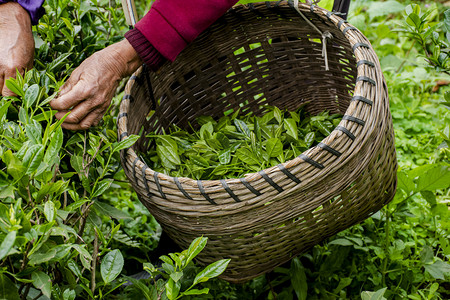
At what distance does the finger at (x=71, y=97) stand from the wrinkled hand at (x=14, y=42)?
0.12 m

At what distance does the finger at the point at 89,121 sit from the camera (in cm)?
114

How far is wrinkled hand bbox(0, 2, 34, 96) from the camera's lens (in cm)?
113

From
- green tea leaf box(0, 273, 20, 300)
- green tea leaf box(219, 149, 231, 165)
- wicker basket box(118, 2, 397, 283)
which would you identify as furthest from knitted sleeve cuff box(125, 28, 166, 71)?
green tea leaf box(0, 273, 20, 300)

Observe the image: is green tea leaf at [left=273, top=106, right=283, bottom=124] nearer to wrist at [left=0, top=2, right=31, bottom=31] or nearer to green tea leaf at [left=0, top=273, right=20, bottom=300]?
wrist at [left=0, top=2, right=31, bottom=31]

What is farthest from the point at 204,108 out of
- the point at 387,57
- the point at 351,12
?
the point at 351,12

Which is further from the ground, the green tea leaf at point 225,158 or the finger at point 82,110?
the finger at point 82,110

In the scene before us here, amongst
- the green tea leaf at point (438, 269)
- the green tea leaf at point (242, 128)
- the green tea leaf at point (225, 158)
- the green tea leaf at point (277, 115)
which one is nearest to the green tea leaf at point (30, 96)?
the green tea leaf at point (225, 158)

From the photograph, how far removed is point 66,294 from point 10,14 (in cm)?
78

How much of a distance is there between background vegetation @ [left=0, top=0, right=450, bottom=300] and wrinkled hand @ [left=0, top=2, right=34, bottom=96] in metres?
0.05

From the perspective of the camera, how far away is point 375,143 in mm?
1011

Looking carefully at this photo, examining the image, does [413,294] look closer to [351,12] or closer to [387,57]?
[387,57]

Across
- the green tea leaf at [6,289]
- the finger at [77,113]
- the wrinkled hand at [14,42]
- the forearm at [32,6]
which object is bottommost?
the green tea leaf at [6,289]

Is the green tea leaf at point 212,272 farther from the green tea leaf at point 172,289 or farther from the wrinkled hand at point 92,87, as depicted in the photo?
the wrinkled hand at point 92,87

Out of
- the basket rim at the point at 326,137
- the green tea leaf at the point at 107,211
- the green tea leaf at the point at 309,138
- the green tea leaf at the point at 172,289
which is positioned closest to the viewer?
the green tea leaf at the point at 172,289
